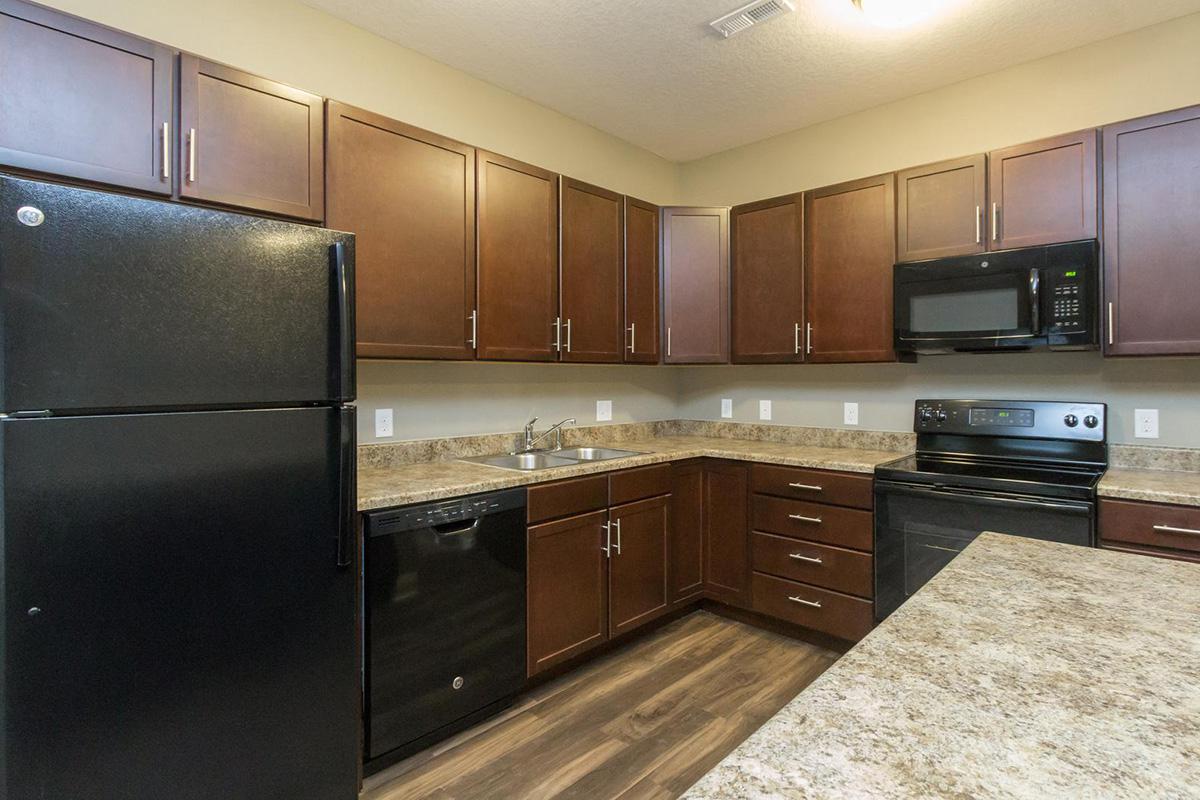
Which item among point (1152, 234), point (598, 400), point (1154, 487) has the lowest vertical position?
point (1154, 487)

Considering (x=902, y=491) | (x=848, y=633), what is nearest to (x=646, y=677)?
(x=848, y=633)

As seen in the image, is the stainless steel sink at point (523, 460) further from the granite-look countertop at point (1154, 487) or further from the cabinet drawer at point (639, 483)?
the granite-look countertop at point (1154, 487)

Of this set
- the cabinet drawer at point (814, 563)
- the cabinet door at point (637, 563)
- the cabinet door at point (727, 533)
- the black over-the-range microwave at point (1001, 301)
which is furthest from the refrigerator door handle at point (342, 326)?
the black over-the-range microwave at point (1001, 301)

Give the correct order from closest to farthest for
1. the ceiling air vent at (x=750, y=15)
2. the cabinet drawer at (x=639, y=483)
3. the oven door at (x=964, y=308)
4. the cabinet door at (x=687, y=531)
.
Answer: the ceiling air vent at (x=750, y=15)
the oven door at (x=964, y=308)
the cabinet drawer at (x=639, y=483)
the cabinet door at (x=687, y=531)

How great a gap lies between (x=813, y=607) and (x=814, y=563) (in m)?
0.20

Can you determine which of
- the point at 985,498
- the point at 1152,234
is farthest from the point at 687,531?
the point at 1152,234

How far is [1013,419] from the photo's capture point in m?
2.67

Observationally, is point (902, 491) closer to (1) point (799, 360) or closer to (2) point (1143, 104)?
(1) point (799, 360)

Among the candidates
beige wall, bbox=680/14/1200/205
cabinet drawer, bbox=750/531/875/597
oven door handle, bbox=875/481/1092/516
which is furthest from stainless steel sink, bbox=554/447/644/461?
beige wall, bbox=680/14/1200/205

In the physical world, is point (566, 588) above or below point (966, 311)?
below

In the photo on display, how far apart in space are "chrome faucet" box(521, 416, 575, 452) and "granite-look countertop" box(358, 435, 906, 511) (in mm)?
377

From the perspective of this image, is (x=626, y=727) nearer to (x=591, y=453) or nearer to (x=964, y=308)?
(x=591, y=453)

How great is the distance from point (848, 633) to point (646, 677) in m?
0.91

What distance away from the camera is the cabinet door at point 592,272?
9.21 feet
